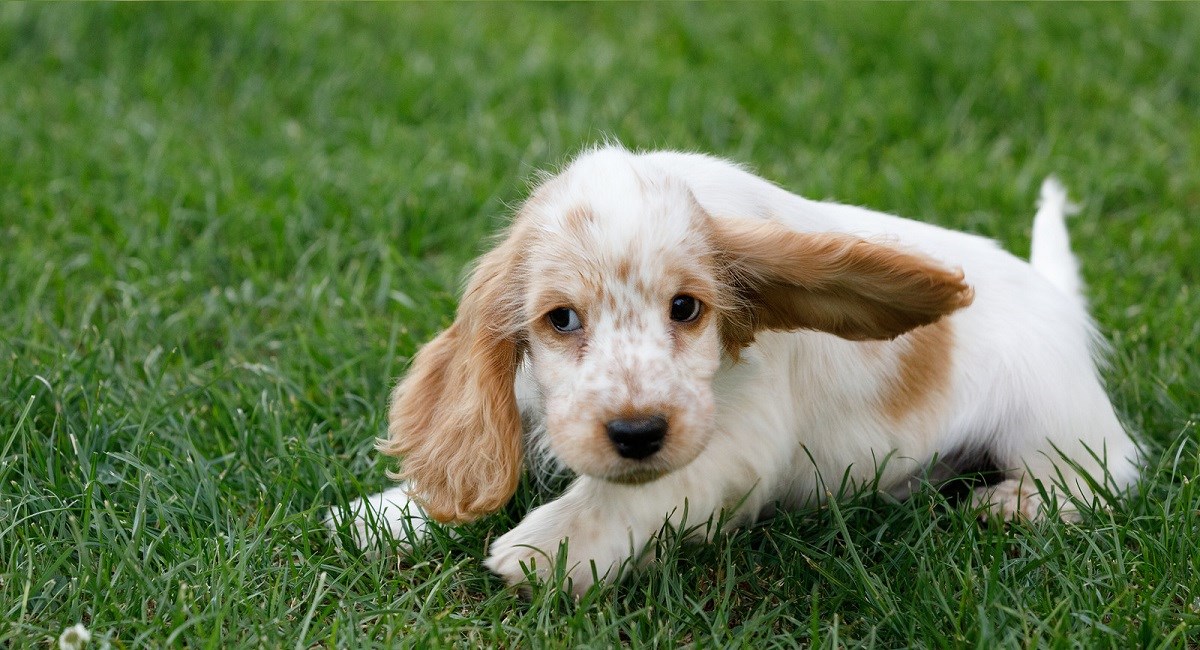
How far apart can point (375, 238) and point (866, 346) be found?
2522 mm

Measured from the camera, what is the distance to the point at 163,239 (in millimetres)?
5328

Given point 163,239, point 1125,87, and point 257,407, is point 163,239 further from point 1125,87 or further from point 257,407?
point 1125,87

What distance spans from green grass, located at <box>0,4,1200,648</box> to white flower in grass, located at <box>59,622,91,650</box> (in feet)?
0.41

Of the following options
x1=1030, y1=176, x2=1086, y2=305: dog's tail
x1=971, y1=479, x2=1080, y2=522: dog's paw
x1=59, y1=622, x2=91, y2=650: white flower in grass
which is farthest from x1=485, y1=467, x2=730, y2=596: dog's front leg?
x1=1030, y1=176, x2=1086, y2=305: dog's tail

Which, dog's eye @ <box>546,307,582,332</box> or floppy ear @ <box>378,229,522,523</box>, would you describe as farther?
floppy ear @ <box>378,229,522,523</box>

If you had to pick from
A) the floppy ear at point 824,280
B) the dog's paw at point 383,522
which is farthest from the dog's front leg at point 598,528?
the floppy ear at point 824,280

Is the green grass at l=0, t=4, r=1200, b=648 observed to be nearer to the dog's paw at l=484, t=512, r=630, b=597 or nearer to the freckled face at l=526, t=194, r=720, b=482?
the dog's paw at l=484, t=512, r=630, b=597

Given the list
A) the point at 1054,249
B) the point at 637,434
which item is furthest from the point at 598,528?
the point at 1054,249

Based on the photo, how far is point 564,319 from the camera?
2.98 metres

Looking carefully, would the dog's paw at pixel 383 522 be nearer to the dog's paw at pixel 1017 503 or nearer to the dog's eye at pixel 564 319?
the dog's eye at pixel 564 319

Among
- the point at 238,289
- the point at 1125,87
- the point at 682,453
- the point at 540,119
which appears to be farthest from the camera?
the point at 1125,87

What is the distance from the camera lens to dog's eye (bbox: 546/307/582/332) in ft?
9.69

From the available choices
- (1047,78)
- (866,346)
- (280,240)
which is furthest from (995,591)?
(1047,78)

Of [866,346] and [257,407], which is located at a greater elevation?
[866,346]
